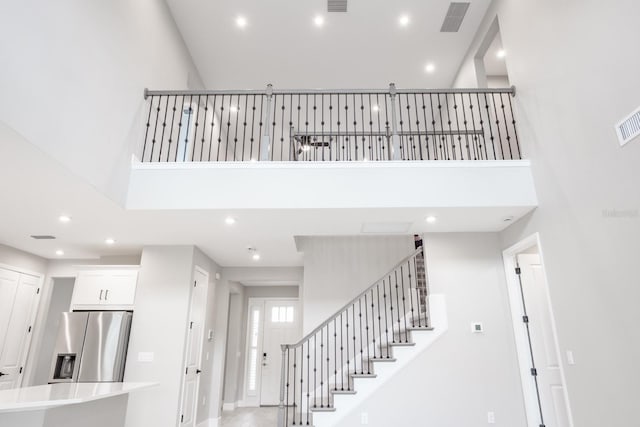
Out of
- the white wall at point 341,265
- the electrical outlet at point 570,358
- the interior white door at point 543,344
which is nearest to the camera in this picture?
the electrical outlet at point 570,358

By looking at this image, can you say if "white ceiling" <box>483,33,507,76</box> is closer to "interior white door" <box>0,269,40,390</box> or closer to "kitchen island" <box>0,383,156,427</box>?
"kitchen island" <box>0,383,156,427</box>

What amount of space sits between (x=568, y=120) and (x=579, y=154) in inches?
14.7

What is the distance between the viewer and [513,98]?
4684mm

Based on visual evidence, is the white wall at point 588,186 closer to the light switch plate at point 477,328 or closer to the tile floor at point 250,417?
the light switch plate at point 477,328

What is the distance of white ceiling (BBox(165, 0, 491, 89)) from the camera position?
210 inches

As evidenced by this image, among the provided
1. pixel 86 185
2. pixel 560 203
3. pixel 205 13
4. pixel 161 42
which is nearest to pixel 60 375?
pixel 86 185

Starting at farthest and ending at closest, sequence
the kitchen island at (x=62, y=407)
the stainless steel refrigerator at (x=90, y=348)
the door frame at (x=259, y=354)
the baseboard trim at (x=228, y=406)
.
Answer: the door frame at (x=259, y=354)
the baseboard trim at (x=228, y=406)
the stainless steel refrigerator at (x=90, y=348)
the kitchen island at (x=62, y=407)

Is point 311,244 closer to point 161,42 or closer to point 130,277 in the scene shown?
point 130,277

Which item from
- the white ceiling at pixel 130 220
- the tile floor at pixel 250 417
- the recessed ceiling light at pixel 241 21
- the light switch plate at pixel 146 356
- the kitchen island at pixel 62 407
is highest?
the recessed ceiling light at pixel 241 21

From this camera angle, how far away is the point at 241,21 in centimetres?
551

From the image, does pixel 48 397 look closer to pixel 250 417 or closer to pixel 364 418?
pixel 364 418

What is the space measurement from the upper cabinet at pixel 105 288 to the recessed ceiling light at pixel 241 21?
3.95 m

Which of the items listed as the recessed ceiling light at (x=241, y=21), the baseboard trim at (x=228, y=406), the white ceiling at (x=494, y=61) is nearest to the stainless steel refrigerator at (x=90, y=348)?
the baseboard trim at (x=228, y=406)

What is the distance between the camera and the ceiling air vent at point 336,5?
517cm
